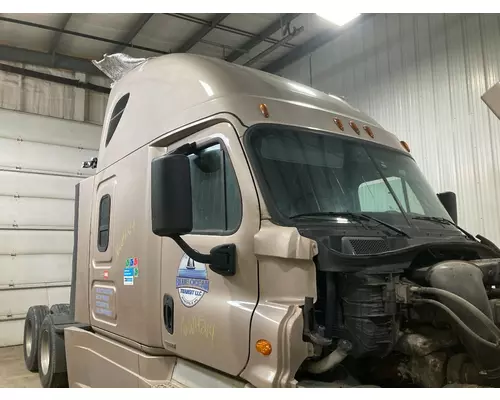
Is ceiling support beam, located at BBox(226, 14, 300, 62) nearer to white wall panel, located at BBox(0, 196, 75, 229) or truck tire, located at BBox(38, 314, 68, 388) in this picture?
white wall panel, located at BBox(0, 196, 75, 229)

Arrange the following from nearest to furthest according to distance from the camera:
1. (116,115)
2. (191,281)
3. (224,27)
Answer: (191,281)
(116,115)
(224,27)

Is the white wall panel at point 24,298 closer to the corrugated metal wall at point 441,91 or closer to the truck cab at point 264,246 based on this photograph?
the truck cab at point 264,246

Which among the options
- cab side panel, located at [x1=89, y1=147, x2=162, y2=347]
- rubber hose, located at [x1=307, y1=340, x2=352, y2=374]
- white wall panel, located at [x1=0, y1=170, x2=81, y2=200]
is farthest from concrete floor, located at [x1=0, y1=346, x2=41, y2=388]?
rubber hose, located at [x1=307, y1=340, x2=352, y2=374]

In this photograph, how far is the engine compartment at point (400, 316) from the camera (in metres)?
2.34

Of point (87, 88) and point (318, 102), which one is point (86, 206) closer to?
point (318, 102)

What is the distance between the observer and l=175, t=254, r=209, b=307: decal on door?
2.81 meters

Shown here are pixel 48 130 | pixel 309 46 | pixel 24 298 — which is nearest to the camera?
pixel 24 298

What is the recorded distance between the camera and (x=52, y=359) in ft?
18.2

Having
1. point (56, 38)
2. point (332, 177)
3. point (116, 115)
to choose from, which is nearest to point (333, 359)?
point (332, 177)

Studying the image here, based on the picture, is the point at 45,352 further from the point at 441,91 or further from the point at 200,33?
the point at 441,91

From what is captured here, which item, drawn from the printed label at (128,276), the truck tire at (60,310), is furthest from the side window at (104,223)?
the truck tire at (60,310)

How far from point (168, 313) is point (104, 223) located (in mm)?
1333

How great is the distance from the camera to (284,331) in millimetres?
2254

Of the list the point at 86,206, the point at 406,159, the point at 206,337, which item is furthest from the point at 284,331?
the point at 86,206
